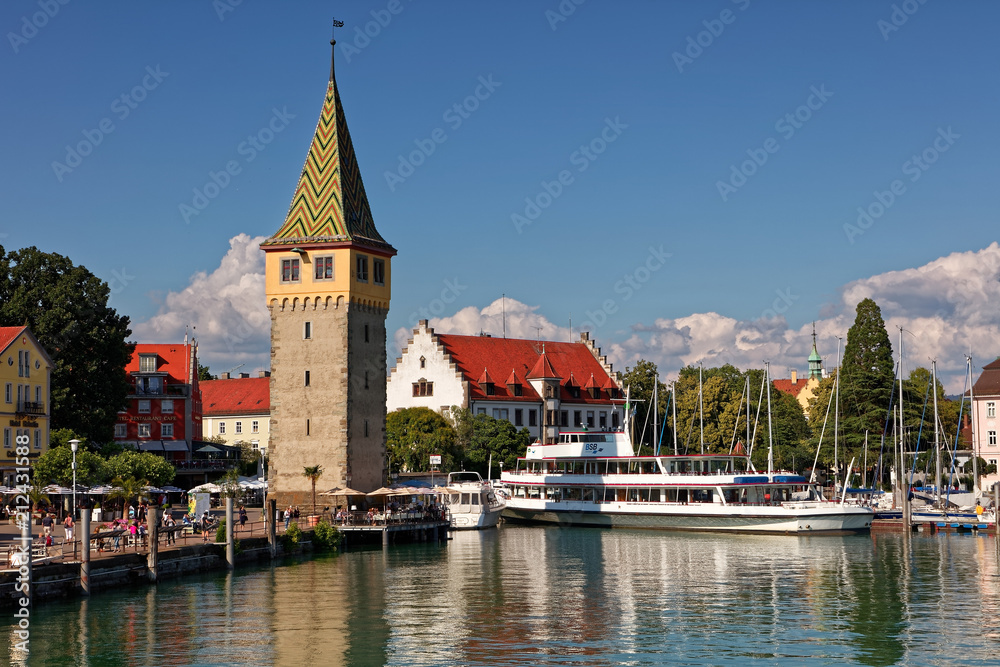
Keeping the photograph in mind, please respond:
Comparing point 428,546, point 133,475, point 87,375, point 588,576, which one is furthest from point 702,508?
point 87,375

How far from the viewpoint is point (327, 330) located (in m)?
68.4

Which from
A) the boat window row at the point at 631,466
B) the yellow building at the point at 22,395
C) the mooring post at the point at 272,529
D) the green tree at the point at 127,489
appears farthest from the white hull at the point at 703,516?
the yellow building at the point at 22,395

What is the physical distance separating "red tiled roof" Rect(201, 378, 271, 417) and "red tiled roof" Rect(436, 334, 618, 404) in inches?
831

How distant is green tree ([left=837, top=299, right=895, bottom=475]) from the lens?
9331 cm

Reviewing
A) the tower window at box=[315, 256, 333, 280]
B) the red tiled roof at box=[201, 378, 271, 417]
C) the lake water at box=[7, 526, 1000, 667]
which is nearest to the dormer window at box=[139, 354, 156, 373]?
the red tiled roof at box=[201, 378, 271, 417]

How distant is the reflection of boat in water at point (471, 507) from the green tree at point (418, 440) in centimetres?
1424

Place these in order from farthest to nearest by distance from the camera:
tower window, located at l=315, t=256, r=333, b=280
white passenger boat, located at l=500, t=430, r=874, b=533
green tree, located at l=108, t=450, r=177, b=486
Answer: white passenger boat, located at l=500, t=430, r=874, b=533 → tower window, located at l=315, t=256, r=333, b=280 → green tree, located at l=108, t=450, r=177, b=486

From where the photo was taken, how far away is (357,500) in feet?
220

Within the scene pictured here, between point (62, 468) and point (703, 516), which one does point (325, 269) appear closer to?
point (62, 468)

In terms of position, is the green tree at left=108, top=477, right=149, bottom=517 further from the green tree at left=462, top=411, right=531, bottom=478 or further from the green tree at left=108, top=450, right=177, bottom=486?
the green tree at left=462, top=411, right=531, bottom=478

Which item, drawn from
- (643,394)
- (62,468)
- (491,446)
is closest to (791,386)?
(643,394)

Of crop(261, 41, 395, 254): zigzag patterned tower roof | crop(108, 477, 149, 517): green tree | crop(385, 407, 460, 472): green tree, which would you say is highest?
crop(261, 41, 395, 254): zigzag patterned tower roof

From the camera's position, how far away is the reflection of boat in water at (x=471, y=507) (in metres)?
72.5

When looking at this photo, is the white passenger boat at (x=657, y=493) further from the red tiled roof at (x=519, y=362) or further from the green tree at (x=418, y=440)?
the red tiled roof at (x=519, y=362)
